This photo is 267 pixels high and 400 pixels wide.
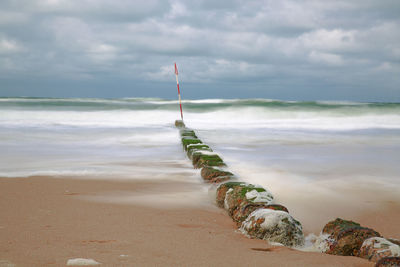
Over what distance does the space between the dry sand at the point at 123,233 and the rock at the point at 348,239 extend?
5.2 inches

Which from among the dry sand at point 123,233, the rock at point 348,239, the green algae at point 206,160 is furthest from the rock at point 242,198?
the green algae at point 206,160

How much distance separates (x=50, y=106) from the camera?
3362 cm

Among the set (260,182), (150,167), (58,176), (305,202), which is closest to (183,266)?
(305,202)

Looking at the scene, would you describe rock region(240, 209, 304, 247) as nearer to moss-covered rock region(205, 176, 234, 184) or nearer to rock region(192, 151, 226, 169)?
moss-covered rock region(205, 176, 234, 184)

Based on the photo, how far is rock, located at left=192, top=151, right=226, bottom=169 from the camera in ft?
19.4

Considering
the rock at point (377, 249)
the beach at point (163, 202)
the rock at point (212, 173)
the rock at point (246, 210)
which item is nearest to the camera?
the rock at point (377, 249)

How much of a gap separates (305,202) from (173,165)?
9.23ft

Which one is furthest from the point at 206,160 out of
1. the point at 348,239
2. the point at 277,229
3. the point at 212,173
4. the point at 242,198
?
the point at 348,239

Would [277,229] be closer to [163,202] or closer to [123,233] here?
[123,233]

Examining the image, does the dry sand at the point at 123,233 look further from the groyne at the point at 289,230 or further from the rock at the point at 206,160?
the rock at the point at 206,160

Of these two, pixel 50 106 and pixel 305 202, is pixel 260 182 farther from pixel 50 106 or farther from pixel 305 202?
pixel 50 106

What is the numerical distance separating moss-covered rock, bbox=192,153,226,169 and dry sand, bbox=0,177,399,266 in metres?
1.35

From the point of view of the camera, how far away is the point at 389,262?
2.21m

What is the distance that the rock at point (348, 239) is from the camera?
2.71 meters
